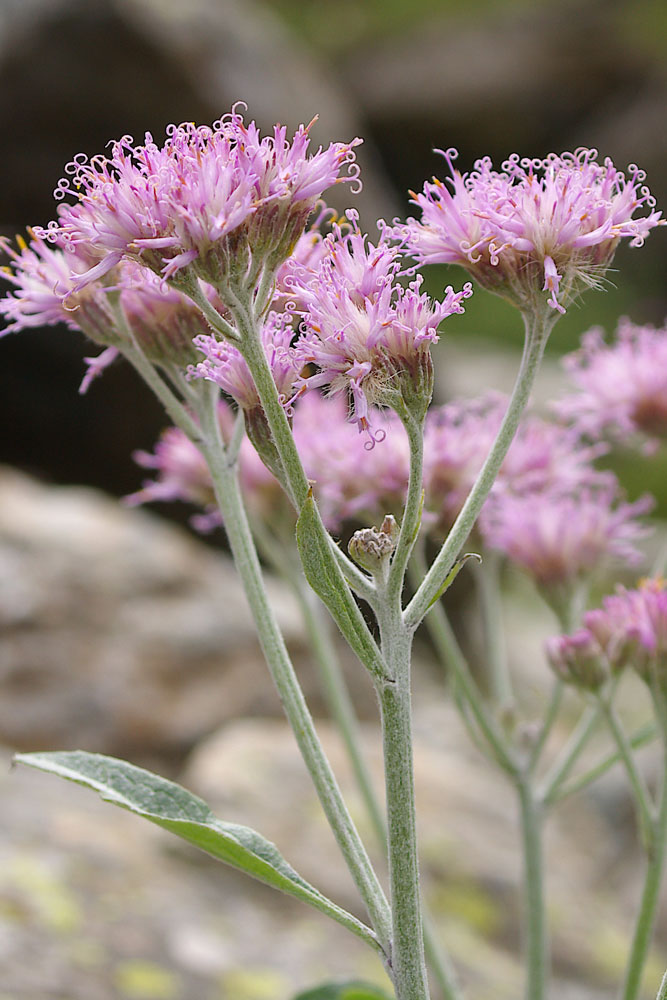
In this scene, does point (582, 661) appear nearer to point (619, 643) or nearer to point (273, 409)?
point (619, 643)

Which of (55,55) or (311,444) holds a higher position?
(55,55)

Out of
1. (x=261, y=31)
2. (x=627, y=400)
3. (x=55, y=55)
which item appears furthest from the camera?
(x=261, y=31)

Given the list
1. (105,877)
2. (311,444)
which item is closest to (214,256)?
(311,444)

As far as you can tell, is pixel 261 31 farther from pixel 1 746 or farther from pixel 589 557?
pixel 589 557

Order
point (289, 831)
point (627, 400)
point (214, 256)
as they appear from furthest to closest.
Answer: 1. point (289, 831)
2. point (627, 400)
3. point (214, 256)

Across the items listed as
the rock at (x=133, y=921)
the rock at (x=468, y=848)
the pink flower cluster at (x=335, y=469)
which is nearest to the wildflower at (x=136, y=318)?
the pink flower cluster at (x=335, y=469)

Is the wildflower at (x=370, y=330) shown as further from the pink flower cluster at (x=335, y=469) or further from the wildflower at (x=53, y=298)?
the pink flower cluster at (x=335, y=469)
